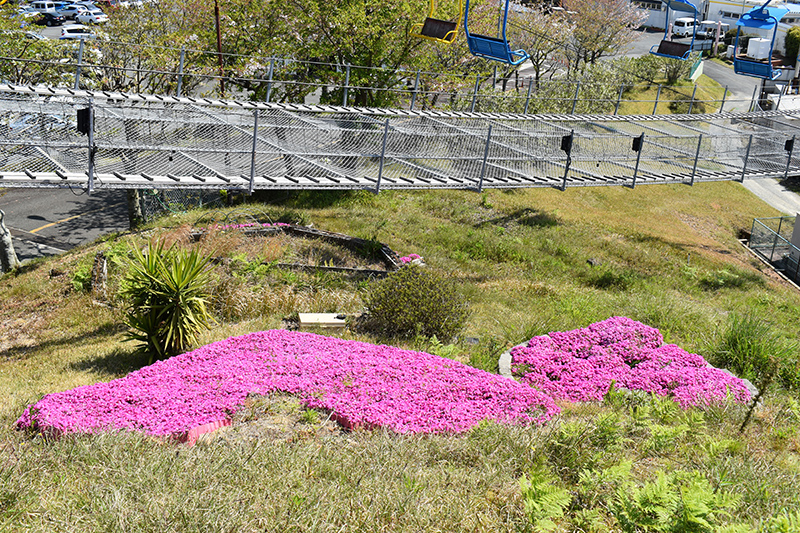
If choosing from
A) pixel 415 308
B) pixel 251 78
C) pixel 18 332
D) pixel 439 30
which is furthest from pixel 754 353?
pixel 251 78

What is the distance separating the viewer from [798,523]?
439cm

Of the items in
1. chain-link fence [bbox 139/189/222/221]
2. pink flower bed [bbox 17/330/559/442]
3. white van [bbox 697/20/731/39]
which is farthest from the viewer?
white van [bbox 697/20/731/39]

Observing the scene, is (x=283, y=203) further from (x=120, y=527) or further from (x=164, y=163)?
(x=120, y=527)

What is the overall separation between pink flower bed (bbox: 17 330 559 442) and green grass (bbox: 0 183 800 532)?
1.08ft

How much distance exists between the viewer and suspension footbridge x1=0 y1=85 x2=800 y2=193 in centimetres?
1041

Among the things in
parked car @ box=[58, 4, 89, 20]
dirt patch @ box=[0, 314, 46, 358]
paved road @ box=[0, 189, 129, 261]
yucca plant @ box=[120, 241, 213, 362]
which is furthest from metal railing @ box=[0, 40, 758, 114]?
parked car @ box=[58, 4, 89, 20]

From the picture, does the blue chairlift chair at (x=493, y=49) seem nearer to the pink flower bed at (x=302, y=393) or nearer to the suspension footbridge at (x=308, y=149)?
the suspension footbridge at (x=308, y=149)

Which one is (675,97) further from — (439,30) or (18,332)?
(18,332)

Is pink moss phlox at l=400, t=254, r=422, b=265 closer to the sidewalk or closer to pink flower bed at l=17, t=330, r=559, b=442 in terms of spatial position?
pink flower bed at l=17, t=330, r=559, b=442

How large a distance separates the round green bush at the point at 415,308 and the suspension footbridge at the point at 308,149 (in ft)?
7.72

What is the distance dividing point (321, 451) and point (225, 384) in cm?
209

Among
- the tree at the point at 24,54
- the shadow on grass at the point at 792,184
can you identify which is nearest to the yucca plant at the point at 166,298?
the tree at the point at 24,54

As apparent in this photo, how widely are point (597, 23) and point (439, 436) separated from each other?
40.7 metres

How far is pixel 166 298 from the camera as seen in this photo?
9047mm
